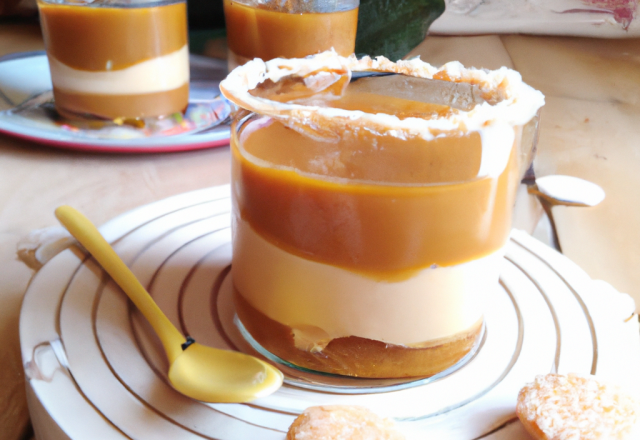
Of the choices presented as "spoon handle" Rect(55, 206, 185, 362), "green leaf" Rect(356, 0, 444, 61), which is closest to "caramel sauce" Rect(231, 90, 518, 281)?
"spoon handle" Rect(55, 206, 185, 362)

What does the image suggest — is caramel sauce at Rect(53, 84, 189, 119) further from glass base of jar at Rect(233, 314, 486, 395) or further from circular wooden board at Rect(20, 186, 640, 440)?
glass base of jar at Rect(233, 314, 486, 395)

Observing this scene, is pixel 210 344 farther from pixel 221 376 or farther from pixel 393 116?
pixel 393 116

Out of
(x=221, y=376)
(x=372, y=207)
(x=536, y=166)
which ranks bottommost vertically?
(x=536, y=166)

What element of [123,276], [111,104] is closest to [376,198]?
[123,276]

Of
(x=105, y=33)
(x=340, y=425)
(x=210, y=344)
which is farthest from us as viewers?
(x=105, y=33)

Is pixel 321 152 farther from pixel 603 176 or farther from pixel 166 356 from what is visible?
pixel 603 176

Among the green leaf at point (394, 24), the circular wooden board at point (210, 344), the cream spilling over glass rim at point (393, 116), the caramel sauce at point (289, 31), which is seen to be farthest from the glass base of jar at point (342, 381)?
the green leaf at point (394, 24)
